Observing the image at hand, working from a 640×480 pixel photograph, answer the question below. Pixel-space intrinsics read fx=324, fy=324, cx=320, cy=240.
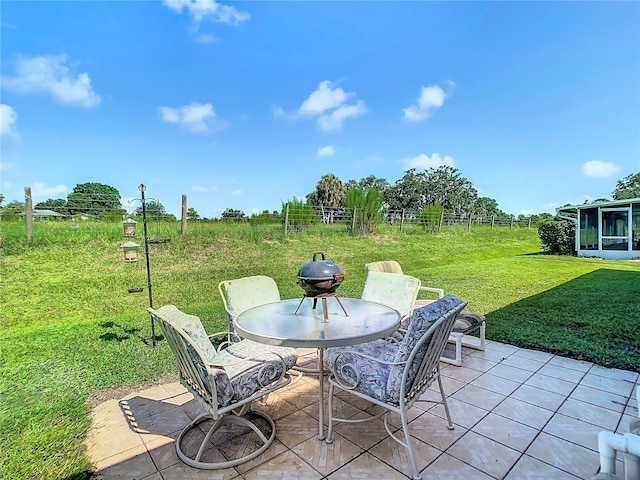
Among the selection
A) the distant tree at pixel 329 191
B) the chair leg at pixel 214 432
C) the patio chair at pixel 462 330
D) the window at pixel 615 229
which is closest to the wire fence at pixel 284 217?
the chair leg at pixel 214 432

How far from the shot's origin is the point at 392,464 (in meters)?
1.80

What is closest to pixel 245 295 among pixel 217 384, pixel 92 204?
pixel 217 384

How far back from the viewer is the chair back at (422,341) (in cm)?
169

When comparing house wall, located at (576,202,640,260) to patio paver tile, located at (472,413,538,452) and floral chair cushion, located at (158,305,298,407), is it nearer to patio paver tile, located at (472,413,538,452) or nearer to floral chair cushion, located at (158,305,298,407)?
patio paver tile, located at (472,413,538,452)

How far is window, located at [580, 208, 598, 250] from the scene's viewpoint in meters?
11.9

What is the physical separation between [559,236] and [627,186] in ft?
76.6

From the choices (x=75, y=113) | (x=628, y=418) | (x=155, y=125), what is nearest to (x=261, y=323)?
(x=628, y=418)

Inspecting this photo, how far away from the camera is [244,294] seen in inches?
118

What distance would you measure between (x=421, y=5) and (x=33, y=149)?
9.19 m

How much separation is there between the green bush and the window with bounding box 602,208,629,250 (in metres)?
0.98

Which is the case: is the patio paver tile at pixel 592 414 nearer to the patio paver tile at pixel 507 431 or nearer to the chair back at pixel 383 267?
the patio paver tile at pixel 507 431

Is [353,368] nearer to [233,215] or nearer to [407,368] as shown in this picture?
[407,368]

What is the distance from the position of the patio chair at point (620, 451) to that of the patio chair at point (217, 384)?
5.25ft

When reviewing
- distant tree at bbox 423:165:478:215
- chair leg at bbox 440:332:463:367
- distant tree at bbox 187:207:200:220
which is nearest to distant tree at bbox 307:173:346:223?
distant tree at bbox 423:165:478:215
